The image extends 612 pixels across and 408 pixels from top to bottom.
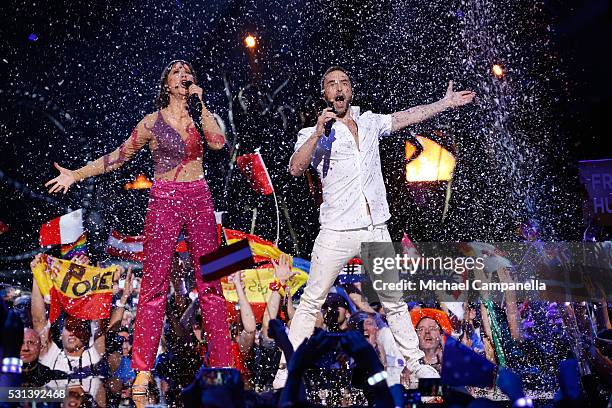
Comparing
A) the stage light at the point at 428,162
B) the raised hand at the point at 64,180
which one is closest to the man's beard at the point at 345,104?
the raised hand at the point at 64,180

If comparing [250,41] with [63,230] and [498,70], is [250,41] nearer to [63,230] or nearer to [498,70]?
[63,230]

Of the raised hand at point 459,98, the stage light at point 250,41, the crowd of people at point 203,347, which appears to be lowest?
the crowd of people at point 203,347

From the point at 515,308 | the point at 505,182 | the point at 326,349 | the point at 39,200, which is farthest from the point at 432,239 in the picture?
→ the point at 326,349

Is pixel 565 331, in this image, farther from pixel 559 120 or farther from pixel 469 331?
pixel 559 120

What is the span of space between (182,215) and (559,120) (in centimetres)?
857

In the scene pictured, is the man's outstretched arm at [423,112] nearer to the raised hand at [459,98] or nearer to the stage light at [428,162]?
the raised hand at [459,98]

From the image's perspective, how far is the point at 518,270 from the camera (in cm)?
745

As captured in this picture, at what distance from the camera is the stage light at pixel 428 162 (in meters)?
9.28

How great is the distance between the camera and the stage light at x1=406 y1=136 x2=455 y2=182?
9281mm

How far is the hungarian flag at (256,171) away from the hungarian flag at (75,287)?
2191 millimetres

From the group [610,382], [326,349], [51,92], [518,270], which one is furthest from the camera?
[518,270]

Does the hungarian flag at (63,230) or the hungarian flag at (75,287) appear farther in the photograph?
the hungarian flag at (63,230)

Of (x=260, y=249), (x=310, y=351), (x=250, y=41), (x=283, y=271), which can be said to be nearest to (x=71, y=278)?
(x=260, y=249)

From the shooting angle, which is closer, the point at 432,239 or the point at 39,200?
the point at 39,200
